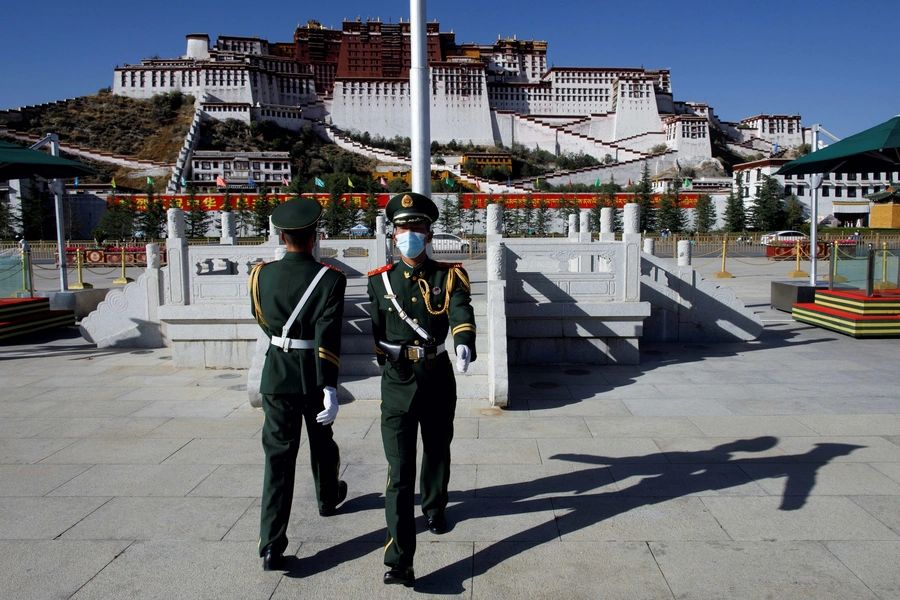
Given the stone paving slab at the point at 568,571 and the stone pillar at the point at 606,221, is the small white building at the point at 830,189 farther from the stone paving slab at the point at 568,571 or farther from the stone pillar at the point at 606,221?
the stone paving slab at the point at 568,571

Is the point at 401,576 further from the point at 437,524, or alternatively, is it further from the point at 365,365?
the point at 365,365

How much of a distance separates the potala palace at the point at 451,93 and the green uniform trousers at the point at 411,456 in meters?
74.1

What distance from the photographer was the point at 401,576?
3.08 m

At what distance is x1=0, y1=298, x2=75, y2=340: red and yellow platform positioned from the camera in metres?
10.5

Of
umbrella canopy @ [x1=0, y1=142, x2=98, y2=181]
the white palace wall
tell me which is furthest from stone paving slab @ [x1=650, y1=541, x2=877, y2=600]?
the white palace wall

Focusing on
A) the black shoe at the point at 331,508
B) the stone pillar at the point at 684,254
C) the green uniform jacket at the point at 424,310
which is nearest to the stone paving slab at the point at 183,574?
the black shoe at the point at 331,508

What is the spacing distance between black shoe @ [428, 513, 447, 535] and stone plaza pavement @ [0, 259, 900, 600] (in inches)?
2.7

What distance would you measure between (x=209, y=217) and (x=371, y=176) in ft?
58.2

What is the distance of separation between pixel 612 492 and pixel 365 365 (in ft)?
11.2

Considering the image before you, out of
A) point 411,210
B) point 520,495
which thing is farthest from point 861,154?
point 411,210

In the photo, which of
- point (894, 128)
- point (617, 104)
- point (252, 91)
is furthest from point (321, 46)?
point (894, 128)

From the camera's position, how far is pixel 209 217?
5381 cm

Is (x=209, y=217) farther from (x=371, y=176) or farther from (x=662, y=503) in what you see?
(x=662, y=503)

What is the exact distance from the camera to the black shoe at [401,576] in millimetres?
3078
